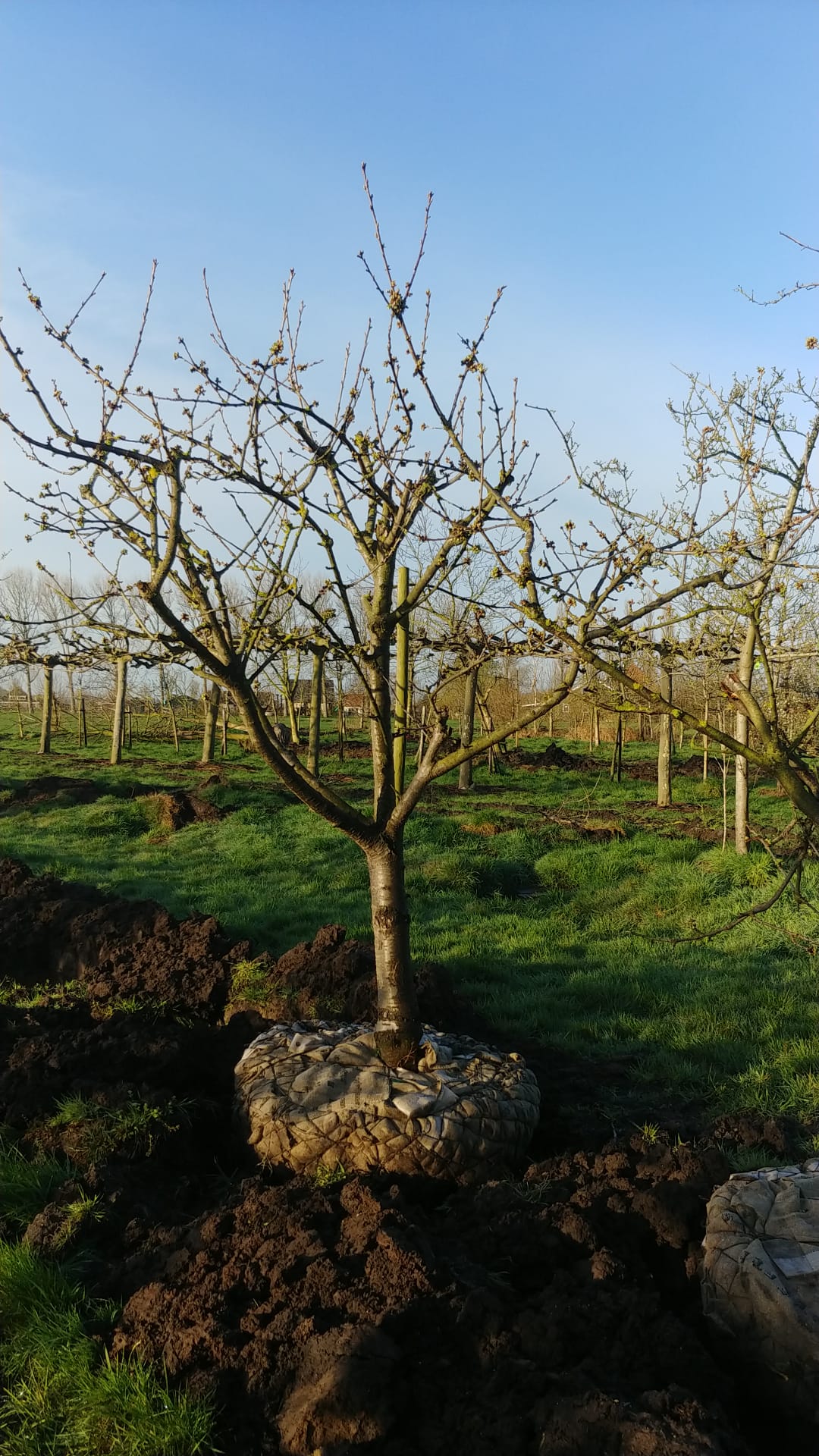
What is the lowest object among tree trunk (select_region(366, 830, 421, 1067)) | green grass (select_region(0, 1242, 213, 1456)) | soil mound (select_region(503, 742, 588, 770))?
green grass (select_region(0, 1242, 213, 1456))

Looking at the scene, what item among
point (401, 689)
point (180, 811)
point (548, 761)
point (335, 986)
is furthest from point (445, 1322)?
point (548, 761)

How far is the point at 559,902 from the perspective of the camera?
29.7 ft

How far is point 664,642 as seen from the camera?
3.78m

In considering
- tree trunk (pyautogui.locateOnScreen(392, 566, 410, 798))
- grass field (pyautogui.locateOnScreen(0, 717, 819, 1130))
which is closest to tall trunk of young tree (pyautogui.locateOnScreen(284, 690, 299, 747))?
tree trunk (pyautogui.locateOnScreen(392, 566, 410, 798))

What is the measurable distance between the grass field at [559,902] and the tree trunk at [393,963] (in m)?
1.28

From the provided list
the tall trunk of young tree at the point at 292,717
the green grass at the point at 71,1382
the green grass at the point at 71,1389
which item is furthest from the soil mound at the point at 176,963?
the green grass at the point at 71,1389

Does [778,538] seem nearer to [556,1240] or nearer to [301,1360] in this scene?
[556,1240]

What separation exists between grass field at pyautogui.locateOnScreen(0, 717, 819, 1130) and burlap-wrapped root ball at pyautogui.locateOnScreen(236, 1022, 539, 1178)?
1.06 m

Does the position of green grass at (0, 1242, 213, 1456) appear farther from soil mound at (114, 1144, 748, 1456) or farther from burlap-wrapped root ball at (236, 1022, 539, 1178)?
burlap-wrapped root ball at (236, 1022, 539, 1178)

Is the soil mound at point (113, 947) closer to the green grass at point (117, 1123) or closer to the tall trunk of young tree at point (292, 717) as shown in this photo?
the green grass at point (117, 1123)

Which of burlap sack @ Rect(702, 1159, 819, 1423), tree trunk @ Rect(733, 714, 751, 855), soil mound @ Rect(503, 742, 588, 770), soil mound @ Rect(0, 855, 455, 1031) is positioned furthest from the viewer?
soil mound @ Rect(503, 742, 588, 770)

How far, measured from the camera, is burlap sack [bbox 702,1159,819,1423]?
260 cm

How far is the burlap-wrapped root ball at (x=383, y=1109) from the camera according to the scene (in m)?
3.72

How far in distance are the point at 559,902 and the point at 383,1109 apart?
5.46 meters
